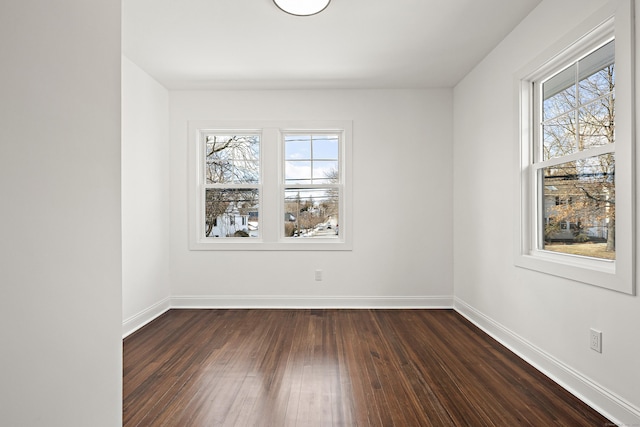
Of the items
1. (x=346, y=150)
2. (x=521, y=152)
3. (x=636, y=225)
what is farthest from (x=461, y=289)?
(x=636, y=225)

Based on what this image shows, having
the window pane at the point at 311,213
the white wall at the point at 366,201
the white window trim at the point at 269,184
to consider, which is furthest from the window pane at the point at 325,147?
the window pane at the point at 311,213

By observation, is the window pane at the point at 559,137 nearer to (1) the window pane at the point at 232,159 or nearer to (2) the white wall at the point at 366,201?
(2) the white wall at the point at 366,201

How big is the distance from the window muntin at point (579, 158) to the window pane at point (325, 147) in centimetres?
224

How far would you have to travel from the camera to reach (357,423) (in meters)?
1.91

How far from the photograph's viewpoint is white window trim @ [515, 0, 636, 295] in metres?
1.85

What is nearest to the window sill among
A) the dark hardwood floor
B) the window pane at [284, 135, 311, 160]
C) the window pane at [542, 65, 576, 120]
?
the dark hardwood floor

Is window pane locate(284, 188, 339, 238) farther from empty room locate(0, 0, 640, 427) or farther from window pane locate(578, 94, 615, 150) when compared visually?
window pane locate(578, 94, 615, 150)

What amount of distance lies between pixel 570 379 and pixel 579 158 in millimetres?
1420

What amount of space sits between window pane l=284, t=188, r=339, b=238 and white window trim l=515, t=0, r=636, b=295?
2136 millimetres

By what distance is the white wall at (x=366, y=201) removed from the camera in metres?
4.32

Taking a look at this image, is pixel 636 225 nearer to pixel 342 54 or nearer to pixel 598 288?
pixel 598 288

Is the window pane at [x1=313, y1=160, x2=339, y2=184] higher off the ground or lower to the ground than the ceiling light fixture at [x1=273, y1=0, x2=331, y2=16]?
lower

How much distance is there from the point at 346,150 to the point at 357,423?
3058 millimetres

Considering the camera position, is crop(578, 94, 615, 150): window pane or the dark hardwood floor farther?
crop(578, 94, 615, 150): window pane
